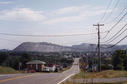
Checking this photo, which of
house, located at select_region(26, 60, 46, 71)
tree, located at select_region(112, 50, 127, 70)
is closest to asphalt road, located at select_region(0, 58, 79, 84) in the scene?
tree, located at select_region(112, 50, 127, 70)

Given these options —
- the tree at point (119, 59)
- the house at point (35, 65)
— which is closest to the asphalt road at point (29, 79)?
the tree at point (119, 59)

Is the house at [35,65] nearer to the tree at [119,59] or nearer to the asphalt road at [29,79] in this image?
the tree at [119,59]

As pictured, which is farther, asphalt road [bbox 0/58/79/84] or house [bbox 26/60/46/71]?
house [bbox 26/60/46/71]

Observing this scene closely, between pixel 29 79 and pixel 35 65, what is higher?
pixel 35 65

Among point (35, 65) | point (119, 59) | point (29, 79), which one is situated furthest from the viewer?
point (35, 65)

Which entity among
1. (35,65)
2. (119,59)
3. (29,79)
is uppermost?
(119,59)

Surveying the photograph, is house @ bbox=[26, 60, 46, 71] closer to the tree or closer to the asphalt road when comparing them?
the tree

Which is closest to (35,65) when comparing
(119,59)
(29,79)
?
(119,59)

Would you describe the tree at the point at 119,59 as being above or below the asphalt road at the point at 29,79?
above

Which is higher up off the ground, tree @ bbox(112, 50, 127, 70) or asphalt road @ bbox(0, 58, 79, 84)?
tree @ bbox(112, 50, 127, 70)

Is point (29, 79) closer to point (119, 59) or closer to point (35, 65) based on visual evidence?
point (119, 59)

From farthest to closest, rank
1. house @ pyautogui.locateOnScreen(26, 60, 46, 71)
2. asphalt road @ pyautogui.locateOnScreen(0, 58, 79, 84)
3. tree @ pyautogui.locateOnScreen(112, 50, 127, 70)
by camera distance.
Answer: house @ pyautogui.locateOnScreen(26, 60, 46, 71) < tree @ pyautogui.locateOnScreen(112, 50, 127, 70) < asphalt road @ pyautogui.locateOnScreen(0, 58, 79, 84)

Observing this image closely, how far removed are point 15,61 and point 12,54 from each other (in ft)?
51.4

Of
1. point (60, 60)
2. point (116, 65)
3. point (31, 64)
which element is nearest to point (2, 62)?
point (31, 64)
